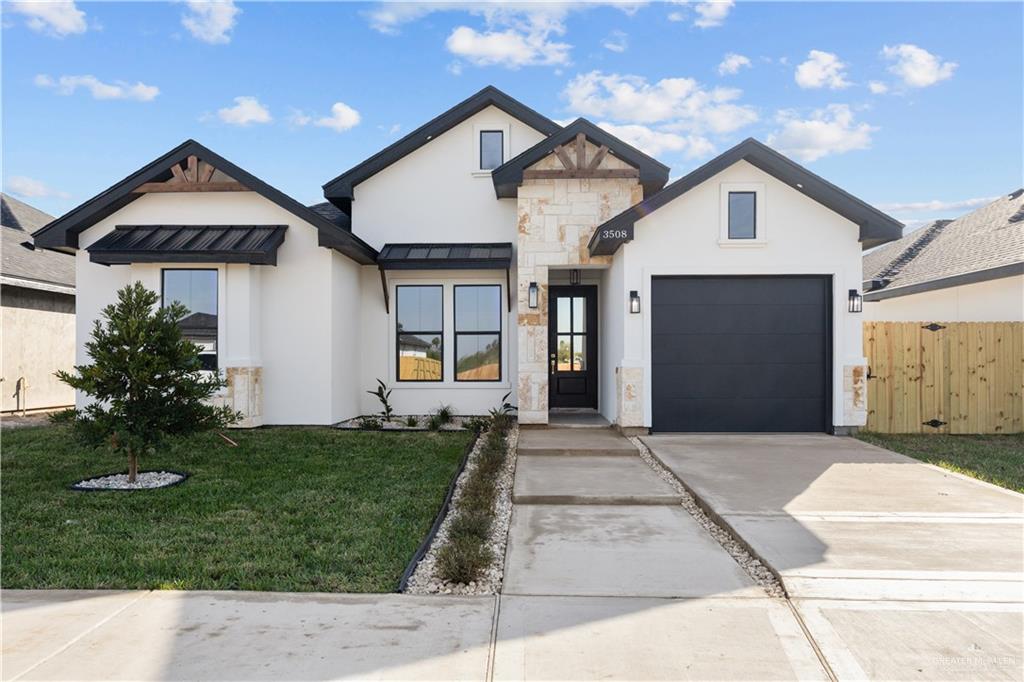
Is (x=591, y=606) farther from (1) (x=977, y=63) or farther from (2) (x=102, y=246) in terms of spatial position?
(1) (x=977, y=63)

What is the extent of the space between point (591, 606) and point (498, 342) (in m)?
8.77

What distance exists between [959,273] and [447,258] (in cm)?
1095

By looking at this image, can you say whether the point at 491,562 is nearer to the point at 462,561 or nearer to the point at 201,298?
the point at 462,561

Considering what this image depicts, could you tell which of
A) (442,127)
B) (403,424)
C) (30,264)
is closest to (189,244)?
(403,424)

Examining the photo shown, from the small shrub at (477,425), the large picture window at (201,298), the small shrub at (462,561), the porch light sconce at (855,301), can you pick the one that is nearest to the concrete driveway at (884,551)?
the small shrub at (462,561)

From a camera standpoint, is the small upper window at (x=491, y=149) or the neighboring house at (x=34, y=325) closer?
the small upper window at (x=491, y=149)

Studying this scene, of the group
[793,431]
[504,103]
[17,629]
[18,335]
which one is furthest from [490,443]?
[18,335]

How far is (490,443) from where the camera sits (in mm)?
8836

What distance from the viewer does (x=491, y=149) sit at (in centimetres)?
1254

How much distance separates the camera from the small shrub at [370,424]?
10875 mm

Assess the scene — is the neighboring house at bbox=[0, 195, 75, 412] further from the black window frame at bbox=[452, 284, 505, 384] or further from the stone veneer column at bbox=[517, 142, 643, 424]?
the stone veneer column at bbox=[517, 142, 643, 424]

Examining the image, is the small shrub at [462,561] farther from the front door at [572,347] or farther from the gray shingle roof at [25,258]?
the gray shingle roof at [25,258]

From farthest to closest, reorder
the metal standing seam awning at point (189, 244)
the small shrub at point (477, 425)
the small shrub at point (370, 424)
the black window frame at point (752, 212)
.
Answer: the small shrub at point (370, 424), the small shrub at point (477, 425), the metal standing seam awning at point (189, 244), the black window frame at point (752, 212)

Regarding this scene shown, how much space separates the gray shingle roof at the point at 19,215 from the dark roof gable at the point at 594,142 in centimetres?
1436
